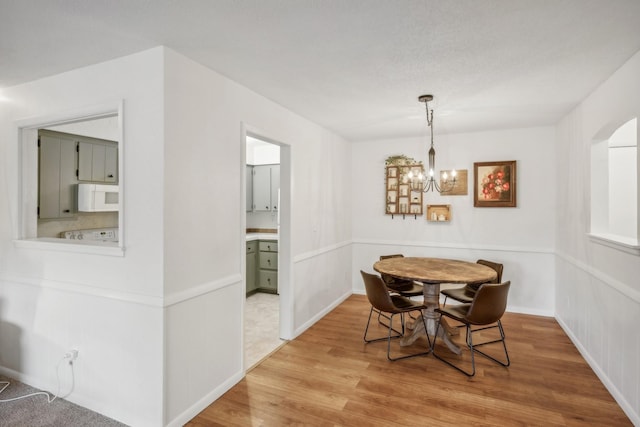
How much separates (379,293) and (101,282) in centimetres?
228

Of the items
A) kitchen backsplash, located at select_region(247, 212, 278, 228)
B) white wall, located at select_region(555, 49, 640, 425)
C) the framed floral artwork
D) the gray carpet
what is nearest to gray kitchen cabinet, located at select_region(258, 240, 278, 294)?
kitchen backsplash, located at select_region(247, 212, 278, 228)

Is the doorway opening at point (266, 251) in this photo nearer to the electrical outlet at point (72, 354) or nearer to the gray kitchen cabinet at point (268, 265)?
the gray kitchen cabinet at point (268, 265)

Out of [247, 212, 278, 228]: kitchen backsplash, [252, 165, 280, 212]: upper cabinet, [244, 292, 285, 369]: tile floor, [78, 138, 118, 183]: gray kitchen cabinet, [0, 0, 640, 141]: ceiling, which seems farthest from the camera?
[247, 212, 278, 228]: kitchen backsplash

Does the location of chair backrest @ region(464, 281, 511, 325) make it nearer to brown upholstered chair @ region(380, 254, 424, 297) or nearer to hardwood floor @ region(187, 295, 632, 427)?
hardwood floor @ region(187, 295, 632, 427)

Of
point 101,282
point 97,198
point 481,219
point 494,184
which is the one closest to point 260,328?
point 101,282

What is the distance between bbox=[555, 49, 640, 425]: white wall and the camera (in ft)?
7.66

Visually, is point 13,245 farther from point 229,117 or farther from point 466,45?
point 466,45

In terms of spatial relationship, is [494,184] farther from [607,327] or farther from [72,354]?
[72,354]

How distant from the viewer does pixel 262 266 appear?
5555mm

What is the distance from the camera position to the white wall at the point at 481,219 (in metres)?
4.49

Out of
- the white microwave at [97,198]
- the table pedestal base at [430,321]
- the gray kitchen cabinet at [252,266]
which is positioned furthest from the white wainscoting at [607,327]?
the white microwave at [97,198]

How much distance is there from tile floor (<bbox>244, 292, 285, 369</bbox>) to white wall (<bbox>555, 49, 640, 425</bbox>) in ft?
9.29

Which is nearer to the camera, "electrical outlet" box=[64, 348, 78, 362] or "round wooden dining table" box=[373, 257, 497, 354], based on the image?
"electrical outlet" box=[64, 348, 78, 362]

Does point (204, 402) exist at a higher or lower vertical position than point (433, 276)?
lower
